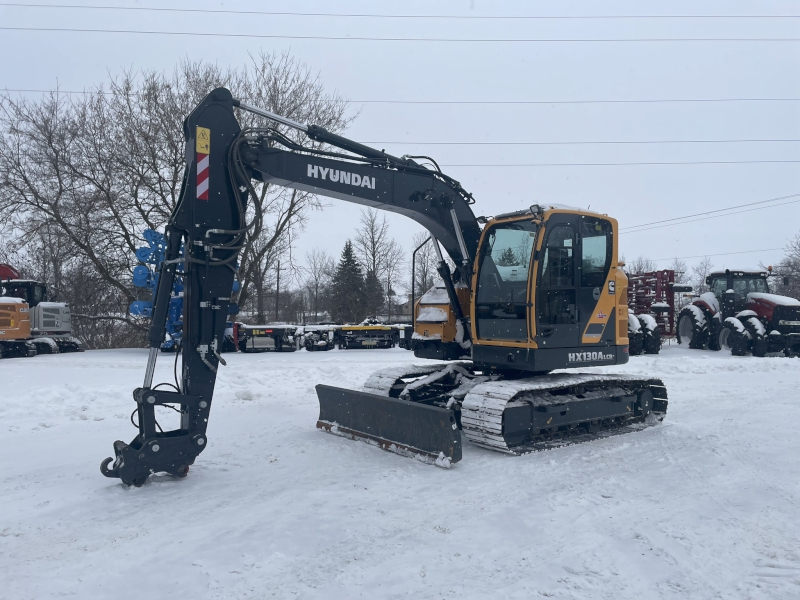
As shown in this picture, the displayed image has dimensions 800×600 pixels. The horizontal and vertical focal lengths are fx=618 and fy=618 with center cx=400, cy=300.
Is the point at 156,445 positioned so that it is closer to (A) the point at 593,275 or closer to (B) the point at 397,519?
(B) the point at 397,519

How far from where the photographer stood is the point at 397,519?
479 cm

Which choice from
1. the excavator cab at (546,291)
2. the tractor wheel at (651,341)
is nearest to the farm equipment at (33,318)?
the excavator cab at (546,291)

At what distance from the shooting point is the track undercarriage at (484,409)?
6695 millimetres

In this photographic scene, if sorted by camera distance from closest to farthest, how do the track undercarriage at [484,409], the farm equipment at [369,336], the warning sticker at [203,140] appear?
the warning sticker at [203,140] → the track undercarriage at [484,409] → the farm equipment at [369,336]

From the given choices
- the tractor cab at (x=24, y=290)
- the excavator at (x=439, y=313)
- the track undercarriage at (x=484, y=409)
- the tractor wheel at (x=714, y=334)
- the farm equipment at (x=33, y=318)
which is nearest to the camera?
the excavator at (x=439, y=313)

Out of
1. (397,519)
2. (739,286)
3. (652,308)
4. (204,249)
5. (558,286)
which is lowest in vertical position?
(397,519)

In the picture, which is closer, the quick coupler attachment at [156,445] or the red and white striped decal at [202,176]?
the quick coupler attachment at [156,445]

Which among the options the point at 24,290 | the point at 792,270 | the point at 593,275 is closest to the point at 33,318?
the point at 24,290

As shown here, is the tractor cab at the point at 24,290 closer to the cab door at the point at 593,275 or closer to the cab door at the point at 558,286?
the cab door at the point at 558,286

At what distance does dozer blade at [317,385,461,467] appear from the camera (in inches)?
248

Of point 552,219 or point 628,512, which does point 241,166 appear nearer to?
point 552,219

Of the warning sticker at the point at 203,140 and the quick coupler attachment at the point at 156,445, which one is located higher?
the warning sticker at the point at 203,140

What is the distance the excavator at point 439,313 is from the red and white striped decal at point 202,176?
0.01m

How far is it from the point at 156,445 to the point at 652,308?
2026cm
